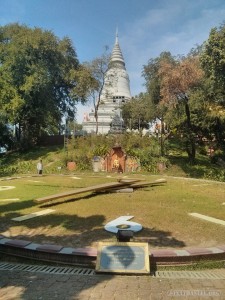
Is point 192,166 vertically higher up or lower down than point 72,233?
higher up

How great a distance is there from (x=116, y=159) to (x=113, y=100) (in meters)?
35.8

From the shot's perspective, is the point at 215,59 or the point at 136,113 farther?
the point at 136,113

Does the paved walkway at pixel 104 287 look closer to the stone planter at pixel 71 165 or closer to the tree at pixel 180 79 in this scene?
the tree at pixel 180 79

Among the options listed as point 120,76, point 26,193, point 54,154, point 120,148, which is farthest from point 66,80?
point 26,193

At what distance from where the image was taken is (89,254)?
6.64 m

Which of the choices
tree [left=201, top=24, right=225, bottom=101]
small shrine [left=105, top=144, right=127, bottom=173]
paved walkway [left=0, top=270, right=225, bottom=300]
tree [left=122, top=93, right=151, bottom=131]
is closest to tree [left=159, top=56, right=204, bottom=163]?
tree [left=201, top=24, right=225, bottom=101]

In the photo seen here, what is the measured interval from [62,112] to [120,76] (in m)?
23.4

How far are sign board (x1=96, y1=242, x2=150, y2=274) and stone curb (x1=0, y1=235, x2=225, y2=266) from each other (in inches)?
14.7

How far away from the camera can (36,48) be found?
3769 cm

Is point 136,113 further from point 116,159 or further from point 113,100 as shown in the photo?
point 116,159

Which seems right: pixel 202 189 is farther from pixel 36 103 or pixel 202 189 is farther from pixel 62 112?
pixel 62 112

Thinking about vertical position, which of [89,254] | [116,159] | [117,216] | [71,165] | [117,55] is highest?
[117,55]

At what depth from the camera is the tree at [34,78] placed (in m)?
34.9

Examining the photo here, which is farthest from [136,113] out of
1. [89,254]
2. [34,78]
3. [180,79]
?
[89,254]
